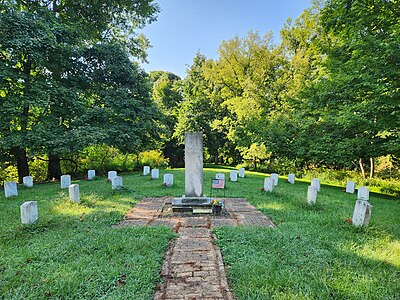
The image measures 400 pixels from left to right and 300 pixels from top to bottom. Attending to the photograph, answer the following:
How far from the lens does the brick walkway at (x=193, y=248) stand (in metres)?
3.11

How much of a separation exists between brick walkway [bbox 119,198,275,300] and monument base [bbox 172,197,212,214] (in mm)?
318

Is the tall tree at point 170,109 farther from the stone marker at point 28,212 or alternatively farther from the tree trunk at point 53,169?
the stone marker at point 28,212

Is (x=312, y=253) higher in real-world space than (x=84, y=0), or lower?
lower

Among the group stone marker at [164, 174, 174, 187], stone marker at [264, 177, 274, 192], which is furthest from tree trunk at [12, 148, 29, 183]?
stone marker at [264, 177, 274, 192]

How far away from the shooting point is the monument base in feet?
22.5

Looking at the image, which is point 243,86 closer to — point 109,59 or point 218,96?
point 218,96

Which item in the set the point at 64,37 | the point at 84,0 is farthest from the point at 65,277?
the point at 84,0

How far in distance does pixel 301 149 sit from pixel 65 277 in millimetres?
12725

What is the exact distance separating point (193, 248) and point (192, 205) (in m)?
2.67

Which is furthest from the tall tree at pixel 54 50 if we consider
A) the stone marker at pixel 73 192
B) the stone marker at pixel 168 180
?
the stone marker at pixel 168 180

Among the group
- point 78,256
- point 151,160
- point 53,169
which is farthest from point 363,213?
point 151,160

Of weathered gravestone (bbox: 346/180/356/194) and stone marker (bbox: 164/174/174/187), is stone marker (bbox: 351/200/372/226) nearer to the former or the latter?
weathered gravestone (bbox: 346/180/356/194)

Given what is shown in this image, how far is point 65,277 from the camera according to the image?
324 cm

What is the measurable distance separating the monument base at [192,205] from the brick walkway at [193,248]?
32 centimetres
